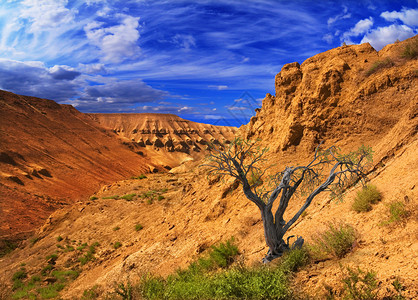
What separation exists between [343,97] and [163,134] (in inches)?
3133

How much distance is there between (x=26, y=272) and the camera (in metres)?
16.4

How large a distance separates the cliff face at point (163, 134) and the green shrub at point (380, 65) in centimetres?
5926

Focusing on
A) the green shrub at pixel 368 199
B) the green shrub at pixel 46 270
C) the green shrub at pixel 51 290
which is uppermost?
the green shrub at pixel 46 270

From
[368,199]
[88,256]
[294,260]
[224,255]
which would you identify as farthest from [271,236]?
[88,256]

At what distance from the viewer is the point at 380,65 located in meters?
13.4

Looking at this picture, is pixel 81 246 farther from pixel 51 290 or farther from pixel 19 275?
pixel 51 290

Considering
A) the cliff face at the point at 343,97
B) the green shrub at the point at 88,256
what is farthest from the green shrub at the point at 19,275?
the cliff face at the point at 343,97

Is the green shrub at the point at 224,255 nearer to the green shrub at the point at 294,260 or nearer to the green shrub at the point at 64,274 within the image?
the green shrub at the point at 294,260

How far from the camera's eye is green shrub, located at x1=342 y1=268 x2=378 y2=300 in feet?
15.4

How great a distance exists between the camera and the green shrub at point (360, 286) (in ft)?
15.4

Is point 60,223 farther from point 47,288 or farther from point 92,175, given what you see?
point 92,175

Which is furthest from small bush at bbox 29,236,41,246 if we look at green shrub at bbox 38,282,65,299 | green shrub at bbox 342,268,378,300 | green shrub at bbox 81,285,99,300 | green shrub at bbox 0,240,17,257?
green shrub at bbox 342,268,378,300

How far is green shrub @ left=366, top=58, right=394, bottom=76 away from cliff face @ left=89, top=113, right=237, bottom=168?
59260 mm

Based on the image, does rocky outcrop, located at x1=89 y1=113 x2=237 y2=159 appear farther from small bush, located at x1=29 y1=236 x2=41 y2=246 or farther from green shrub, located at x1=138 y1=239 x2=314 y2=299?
green shrub, located at x1=138 y1=239 x2=314 y2=299
